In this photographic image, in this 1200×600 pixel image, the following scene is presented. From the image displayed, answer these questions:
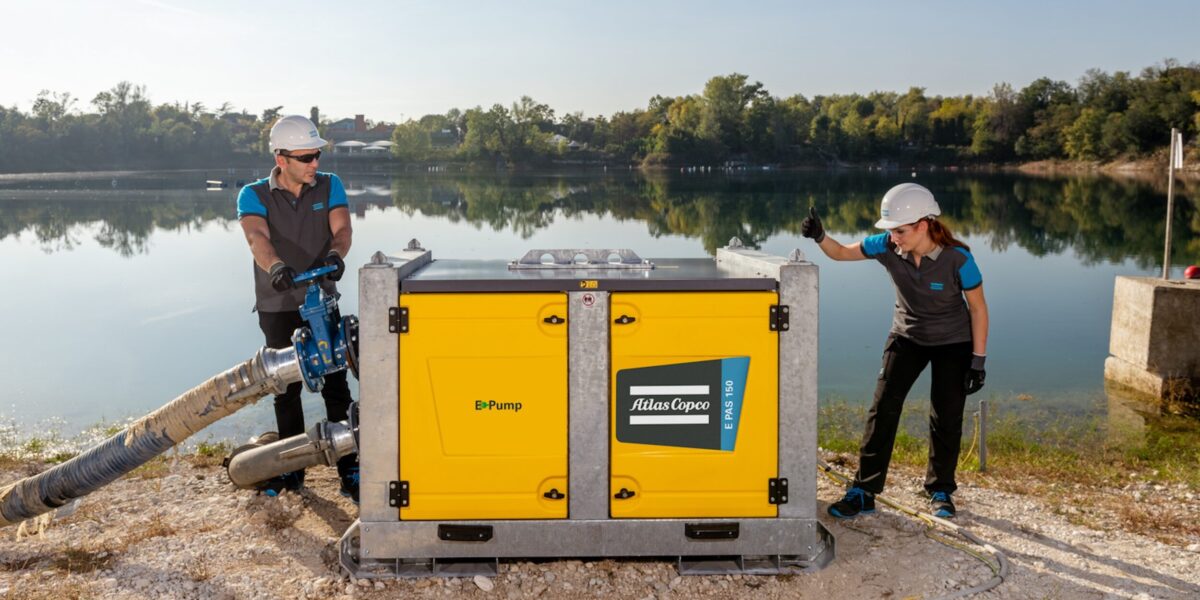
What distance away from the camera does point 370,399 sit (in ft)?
14.8

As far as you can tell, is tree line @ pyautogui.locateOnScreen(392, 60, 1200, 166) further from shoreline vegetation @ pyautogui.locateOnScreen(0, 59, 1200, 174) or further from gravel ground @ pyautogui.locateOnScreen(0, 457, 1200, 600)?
gravel ground @ pyautogui.locateOnScreen(0, 457, 1200, 600)

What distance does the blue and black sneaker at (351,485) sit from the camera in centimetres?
582

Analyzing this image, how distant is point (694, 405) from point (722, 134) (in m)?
130

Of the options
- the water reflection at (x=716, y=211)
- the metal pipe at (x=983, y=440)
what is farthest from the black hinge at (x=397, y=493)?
the water reflection at (x=716, y=211)

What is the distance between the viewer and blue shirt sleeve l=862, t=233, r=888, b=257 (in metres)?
5.47

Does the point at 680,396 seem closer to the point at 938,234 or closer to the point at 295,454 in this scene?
the point at 938,234

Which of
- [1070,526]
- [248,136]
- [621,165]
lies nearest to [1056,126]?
[621,165]

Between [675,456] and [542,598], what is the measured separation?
84 cm

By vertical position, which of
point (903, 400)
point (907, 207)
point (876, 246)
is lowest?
point (903, 400)

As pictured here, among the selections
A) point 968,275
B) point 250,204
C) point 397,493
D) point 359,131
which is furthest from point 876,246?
point 359,131

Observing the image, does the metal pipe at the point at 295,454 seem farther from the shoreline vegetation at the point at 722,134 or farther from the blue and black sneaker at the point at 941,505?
the shoreline vegetation at the point at 722,134

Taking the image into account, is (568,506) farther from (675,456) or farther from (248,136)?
(248,136)

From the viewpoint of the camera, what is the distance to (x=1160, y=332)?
444 inches

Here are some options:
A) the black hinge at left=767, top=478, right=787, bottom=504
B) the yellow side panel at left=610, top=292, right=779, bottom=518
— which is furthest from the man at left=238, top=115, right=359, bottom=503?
the black hinge at left=767, top=478, right=787, bottom=504
